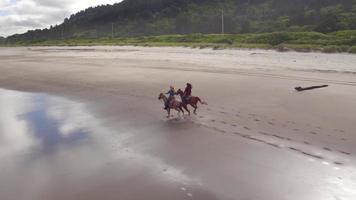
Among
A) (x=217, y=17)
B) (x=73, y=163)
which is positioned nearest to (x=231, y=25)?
(x=217, y=17)

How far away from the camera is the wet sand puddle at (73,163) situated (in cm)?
606

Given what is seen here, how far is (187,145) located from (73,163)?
2.32 meters

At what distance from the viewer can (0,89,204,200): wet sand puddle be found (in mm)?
6062

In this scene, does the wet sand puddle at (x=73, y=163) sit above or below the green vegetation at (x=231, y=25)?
below

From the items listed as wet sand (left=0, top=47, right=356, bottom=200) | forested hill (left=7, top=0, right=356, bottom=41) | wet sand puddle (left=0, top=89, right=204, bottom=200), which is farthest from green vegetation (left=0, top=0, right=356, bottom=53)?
wet sand puddle (left=0, top=89, right=204, bottom=200)

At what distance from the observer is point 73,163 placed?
737 cm

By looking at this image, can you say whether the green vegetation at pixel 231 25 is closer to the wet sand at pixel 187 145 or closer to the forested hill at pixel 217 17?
the forested hill at pixel 217 17

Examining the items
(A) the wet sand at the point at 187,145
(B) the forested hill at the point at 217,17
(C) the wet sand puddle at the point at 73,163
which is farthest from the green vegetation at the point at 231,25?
(C) the wet sand puddle at the point at 73,163

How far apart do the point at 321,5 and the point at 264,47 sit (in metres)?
36.8

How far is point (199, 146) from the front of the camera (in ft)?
26.7

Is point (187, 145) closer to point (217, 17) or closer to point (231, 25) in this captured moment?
point (231, 25)

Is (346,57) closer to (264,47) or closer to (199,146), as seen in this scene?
(264,47)

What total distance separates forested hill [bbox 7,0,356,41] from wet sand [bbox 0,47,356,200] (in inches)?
1564

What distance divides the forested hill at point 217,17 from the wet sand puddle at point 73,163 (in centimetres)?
4379
